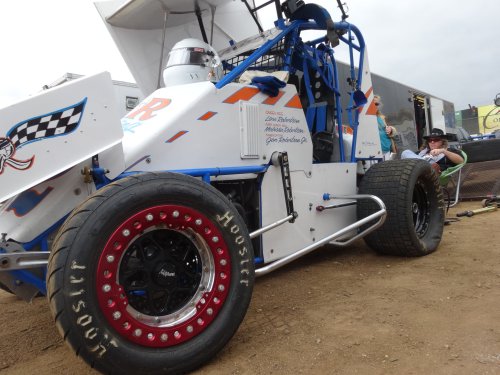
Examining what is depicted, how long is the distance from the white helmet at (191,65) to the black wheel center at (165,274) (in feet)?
5.66

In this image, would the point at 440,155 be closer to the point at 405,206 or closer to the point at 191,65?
the point at 405,206

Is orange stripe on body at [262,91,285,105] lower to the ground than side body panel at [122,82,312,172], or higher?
higher

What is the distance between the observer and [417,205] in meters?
4.21

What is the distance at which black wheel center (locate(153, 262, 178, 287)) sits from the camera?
2.09 m

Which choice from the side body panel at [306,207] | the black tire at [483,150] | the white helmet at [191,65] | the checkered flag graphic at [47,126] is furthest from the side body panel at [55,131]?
the black tire at [483,150]

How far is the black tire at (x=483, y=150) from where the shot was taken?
775 centimetres

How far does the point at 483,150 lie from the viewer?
7891 mm

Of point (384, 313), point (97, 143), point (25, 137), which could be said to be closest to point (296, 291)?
point (384, 313)

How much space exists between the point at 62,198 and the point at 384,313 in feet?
6.65

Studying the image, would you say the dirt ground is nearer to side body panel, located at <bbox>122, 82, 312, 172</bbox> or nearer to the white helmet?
side body panel, located at <bbox>122, 82, 312, 172</bbox>

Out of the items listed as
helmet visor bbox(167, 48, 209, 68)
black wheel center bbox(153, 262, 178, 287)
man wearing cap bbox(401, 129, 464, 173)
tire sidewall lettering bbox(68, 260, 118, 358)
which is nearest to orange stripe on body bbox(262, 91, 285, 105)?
helmet visor bbox(167, 48, 209, 68)

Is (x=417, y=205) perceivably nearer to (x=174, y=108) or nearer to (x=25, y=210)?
(x=174, y=108)

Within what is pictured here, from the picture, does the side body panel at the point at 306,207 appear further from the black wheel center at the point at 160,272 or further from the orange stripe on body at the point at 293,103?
the black wheel center at the point at 160,272

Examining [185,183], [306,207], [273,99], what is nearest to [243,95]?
[273,99]
